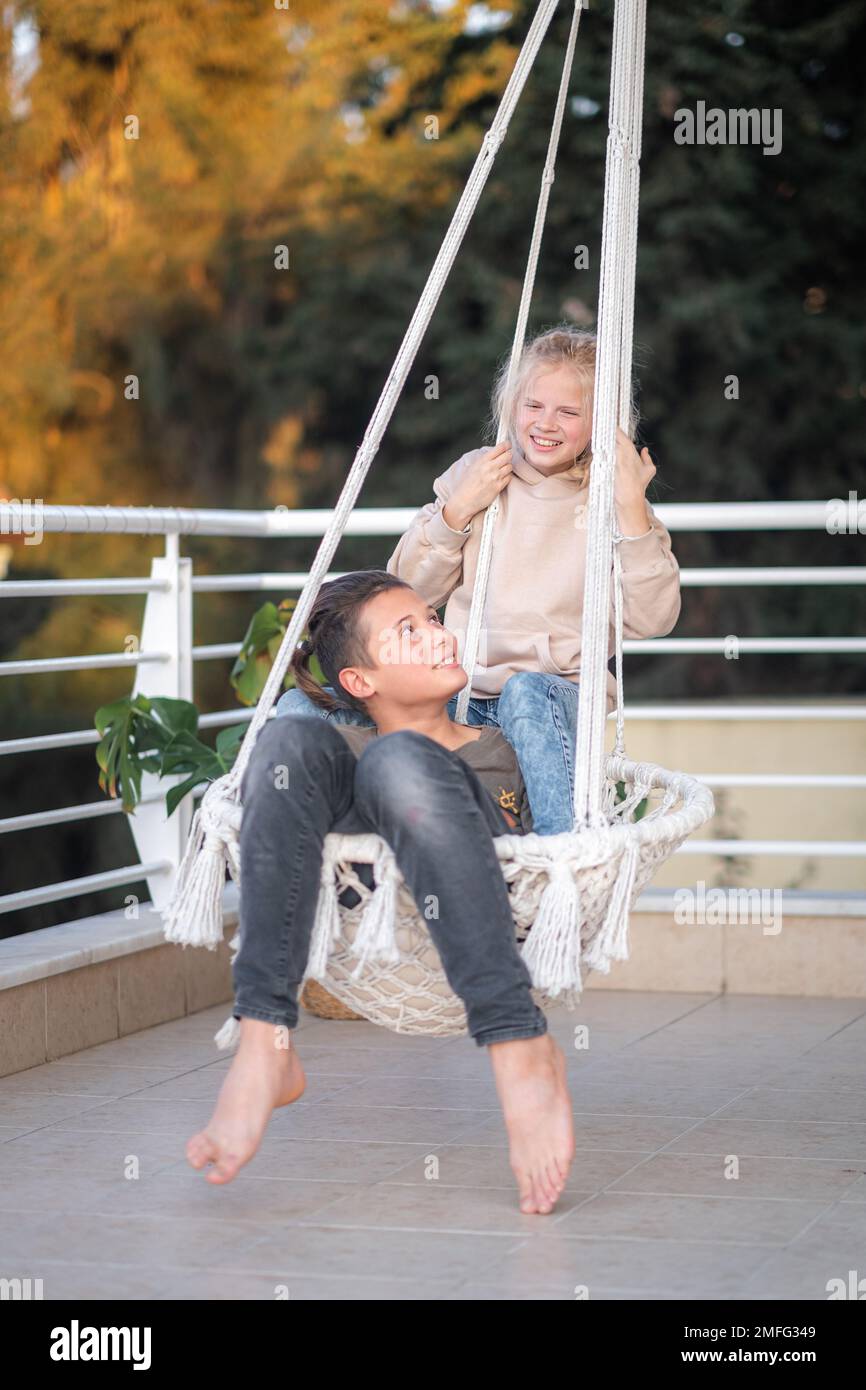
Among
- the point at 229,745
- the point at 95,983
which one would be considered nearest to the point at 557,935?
the point at 95,983

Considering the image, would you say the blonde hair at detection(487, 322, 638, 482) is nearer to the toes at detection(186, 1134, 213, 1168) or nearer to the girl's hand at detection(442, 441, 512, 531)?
the girl's hand at detection(442, 441, 512, 531)

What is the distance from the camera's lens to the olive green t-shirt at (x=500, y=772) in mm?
2410

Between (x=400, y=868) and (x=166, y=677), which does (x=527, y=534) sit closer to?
(x=400, y=868)

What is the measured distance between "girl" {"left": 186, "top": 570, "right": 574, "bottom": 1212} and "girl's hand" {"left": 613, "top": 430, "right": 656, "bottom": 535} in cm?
50

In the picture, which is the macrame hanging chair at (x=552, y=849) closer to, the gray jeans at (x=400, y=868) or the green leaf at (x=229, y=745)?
the gray jeans at (x=400, y=868)

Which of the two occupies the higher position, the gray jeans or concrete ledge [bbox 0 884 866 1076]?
the gray jeans

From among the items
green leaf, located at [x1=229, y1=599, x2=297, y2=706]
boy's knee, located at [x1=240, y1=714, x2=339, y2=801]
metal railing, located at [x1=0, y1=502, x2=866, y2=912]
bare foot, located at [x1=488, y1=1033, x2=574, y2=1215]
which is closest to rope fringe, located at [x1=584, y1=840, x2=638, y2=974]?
bare foot, located at [x1=488, y1=1033, x2=574, y2=1215]

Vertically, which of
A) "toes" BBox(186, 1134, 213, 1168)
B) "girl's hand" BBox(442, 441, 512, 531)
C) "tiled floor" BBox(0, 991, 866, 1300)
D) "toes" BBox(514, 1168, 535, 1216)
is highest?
"girl's hand" BBox(442, 441, 512, 531)

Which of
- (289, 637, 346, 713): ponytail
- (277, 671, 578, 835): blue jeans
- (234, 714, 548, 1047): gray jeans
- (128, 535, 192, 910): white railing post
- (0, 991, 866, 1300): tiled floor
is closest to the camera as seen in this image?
(0, 991, 866, 1300): tiled floor

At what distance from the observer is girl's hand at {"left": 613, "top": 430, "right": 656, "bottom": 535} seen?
7.76ft

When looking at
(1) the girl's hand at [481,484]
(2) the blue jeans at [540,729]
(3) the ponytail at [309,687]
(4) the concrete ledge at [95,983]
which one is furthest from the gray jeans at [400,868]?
(4) the concrete ledge at [95,983]
